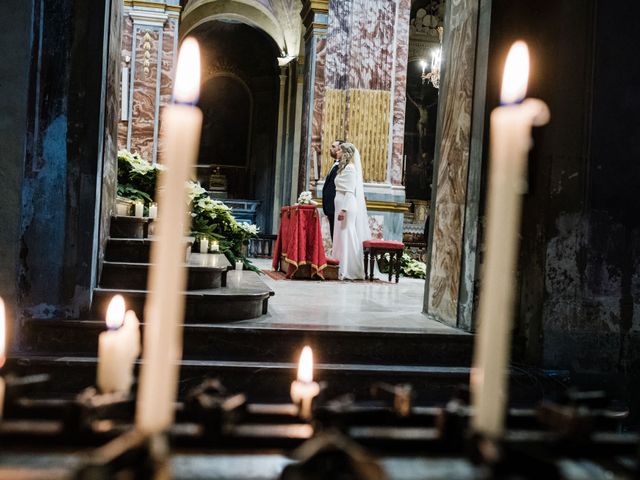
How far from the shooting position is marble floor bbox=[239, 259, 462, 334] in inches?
177

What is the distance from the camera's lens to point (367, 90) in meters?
12.6

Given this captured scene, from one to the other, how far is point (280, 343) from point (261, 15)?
17.8m

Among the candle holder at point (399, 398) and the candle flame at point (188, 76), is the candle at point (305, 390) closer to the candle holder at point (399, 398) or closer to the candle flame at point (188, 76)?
the candle holder at point (399, 398)

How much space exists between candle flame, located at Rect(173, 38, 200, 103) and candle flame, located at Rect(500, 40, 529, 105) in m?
0.40

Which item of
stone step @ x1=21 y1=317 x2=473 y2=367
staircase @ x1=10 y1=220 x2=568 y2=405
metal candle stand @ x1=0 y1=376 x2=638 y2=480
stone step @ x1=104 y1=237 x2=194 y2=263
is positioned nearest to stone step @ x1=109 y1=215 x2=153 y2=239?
stone step @ x1=104 y1=237 x2=194 y2=263

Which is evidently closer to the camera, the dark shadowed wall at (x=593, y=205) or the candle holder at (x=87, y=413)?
the candle holder at (x=87, y=413)

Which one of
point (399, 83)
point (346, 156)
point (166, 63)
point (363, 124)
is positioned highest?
point (166, 63)

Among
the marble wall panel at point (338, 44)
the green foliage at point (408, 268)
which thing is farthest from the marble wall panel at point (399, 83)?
the green foliage at point (408, 268)

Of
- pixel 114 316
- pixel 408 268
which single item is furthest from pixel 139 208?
pixel 408 268

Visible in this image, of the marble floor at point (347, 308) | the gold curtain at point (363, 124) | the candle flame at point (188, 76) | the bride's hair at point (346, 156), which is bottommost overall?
the marble floor at point (347, 308)

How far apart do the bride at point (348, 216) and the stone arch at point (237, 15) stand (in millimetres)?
9855

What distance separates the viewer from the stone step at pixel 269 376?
11.8 ft

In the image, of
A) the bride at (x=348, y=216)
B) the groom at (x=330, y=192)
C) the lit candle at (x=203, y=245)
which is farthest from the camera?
the groom at (x=330, y=192)

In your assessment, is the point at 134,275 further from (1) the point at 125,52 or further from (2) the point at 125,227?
(1) the point at 125,52
